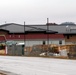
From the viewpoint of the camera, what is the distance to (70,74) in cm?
1894

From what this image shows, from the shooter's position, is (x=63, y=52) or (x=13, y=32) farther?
(x=13, y=32)

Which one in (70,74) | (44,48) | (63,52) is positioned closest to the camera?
(70,74)

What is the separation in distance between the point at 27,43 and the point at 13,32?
12754 millimetres

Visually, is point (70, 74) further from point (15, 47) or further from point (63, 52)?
point (15, 47)

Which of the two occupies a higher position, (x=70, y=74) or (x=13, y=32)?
(x=13, y=32)

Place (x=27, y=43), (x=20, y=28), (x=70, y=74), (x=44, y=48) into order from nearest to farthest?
(x=70, y=74)
(x=44, y=48)
(x=27, y=43)
(x=20, y=28)

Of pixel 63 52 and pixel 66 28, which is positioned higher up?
pixel 66 28

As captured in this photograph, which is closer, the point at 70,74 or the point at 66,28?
the point at 70,74

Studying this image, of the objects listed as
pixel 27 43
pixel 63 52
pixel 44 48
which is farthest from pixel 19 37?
pixel 63 52

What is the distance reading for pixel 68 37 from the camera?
4092 inches

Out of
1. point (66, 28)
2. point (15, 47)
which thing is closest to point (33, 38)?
point (66, 28)

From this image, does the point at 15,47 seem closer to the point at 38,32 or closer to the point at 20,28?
the point at 38,32

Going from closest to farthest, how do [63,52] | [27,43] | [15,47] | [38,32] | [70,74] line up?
1. [70,74]
2. [63,52]
3. [15,47]
4. [27,43]
5. [38,32]

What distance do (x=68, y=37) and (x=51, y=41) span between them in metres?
7.98
